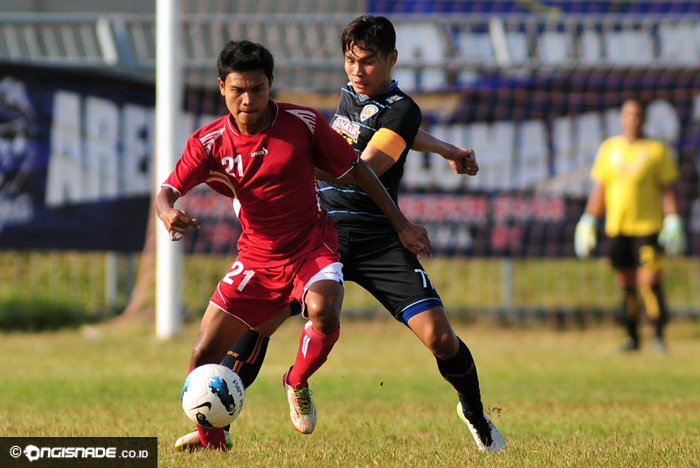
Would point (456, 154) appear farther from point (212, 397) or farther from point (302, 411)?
point (212, 397)

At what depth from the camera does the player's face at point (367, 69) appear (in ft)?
22.8

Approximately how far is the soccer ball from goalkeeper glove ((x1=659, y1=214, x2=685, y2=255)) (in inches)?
332

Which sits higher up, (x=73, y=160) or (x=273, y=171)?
(x=273, y=171)

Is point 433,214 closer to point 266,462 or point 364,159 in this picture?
point 364,159

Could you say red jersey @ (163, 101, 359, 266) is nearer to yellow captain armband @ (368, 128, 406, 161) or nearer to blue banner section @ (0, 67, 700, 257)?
yellow captain armband @ (368, 128, 406, 161)

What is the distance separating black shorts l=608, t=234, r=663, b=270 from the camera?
13641mm

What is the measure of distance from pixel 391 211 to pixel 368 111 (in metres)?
0.74

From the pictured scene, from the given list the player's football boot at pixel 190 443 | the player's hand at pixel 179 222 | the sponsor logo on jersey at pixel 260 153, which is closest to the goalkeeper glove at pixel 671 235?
the sponsor logo on jersey at pixel 260 153

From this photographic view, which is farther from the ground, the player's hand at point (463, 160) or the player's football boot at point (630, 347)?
the player's hand at point (463, 160)

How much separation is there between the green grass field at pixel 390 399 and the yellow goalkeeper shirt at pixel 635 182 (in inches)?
55.5

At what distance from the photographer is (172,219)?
5820 millimetres

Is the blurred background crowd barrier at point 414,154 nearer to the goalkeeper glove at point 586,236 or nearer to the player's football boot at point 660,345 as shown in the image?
the goalkeeper glove at point 586,236
